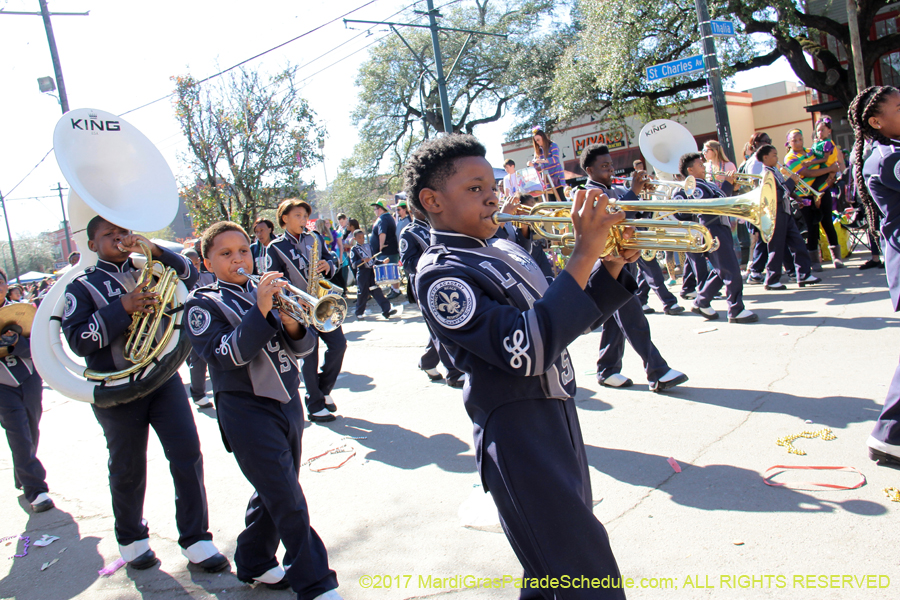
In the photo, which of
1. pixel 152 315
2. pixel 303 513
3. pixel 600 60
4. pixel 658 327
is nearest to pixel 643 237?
pixel 303 513

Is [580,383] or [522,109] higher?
[522,109]

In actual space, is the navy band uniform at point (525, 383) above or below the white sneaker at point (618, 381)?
above

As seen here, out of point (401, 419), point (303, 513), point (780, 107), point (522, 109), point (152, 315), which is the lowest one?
point (401, 419)

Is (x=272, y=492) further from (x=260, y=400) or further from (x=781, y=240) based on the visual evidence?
(x=781, y=240)

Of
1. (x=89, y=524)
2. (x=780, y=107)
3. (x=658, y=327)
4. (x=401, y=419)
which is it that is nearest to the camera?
(x=89, y=524)

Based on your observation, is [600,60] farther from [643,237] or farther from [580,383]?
[643,237]

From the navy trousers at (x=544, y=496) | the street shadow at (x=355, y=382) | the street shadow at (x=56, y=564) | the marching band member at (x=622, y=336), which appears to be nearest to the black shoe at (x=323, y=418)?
the street shadow at (x=355, y=382)

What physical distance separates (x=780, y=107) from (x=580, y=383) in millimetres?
23909

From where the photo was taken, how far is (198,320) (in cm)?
295

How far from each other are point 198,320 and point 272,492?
863mm

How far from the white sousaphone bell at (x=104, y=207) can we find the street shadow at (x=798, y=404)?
366 centimetres

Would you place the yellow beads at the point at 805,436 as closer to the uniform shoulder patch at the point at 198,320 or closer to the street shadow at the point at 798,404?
the street shadow at the point at 798,404

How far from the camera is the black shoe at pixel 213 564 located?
332cm

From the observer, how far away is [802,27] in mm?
14234
